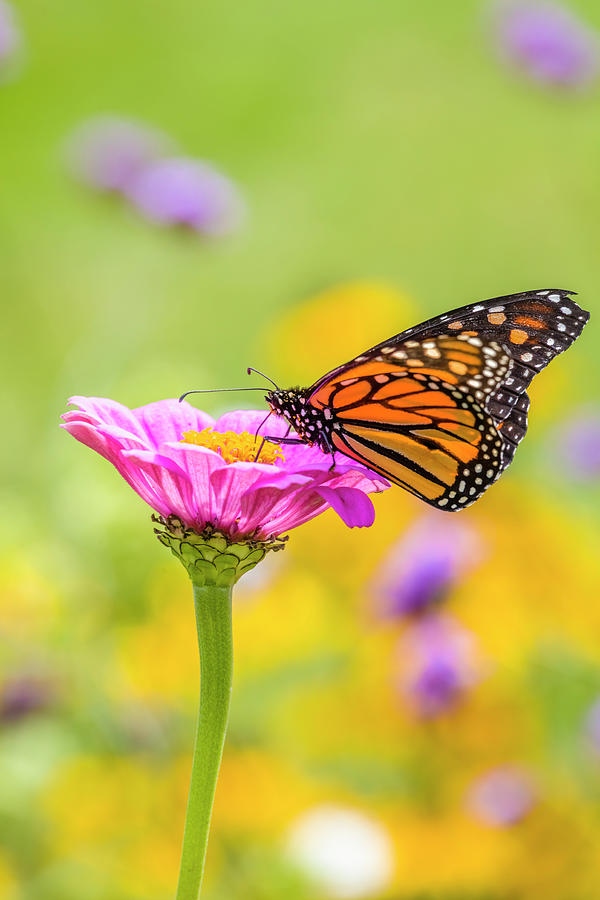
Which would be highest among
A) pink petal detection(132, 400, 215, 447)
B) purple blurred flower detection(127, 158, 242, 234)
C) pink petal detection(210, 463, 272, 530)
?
purple blurred flower detection(127, 158, 242, 234)

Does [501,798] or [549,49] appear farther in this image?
[549,49]

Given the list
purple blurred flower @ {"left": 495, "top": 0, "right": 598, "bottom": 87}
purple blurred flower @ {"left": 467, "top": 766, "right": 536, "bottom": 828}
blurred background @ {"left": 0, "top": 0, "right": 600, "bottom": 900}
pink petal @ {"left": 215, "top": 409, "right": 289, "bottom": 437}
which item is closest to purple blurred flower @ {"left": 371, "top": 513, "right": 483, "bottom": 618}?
blurred background @ {"left": 0, "top": 0, "right": 600, "bottom": 900}

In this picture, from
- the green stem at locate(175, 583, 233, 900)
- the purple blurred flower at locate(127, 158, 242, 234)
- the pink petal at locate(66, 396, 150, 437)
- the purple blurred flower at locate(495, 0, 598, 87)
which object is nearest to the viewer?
the green stem at locate(175, 583, 233, 900)

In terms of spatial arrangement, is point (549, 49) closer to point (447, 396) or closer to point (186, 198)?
point (186, 198)

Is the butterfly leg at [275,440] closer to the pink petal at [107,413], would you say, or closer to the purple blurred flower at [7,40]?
the pink petal at [107,413]

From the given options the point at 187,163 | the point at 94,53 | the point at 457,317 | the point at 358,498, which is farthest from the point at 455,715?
the point at 94,53

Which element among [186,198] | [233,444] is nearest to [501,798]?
[233,444]

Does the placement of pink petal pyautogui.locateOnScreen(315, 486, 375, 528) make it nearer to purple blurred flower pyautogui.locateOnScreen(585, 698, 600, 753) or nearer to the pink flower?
the pink flower

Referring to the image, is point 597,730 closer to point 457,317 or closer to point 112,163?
point 457,317
